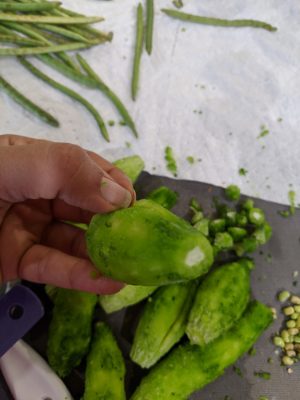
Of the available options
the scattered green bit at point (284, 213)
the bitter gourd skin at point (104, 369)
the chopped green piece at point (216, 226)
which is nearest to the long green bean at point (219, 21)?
the scattered green bit at point (284, 213)

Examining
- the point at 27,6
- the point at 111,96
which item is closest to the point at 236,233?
the point at 111,96

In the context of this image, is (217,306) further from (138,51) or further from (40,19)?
(40,19)

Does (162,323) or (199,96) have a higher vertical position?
(199,96)

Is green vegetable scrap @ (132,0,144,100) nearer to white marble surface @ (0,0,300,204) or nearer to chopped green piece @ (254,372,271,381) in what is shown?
white marble surface @ (0,0,300,204)

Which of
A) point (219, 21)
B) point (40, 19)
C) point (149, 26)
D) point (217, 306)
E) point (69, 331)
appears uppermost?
point (219, 21)

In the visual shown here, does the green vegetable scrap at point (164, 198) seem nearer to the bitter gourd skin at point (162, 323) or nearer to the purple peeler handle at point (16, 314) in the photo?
the bitter gourd skin at point (162, 323)

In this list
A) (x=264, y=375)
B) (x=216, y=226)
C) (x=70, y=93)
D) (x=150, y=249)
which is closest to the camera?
(x=150, y=249)
